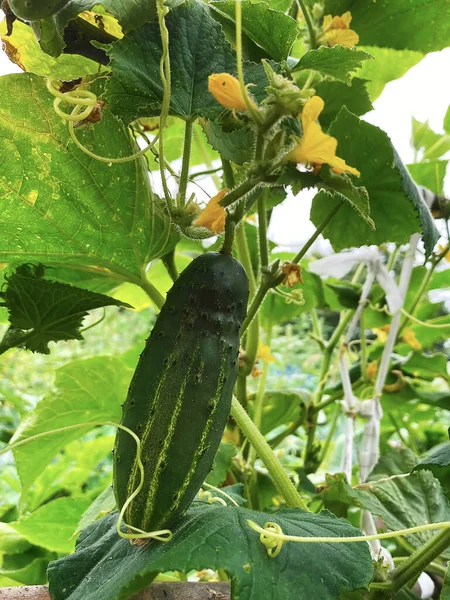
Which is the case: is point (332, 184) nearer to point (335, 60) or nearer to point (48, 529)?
point (335, 60)

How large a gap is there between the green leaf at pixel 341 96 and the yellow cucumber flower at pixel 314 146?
317 mm

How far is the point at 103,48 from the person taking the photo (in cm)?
45

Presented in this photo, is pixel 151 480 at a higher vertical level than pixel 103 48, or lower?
lower

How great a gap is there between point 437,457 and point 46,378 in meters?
2.37

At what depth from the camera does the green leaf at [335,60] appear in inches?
18.1

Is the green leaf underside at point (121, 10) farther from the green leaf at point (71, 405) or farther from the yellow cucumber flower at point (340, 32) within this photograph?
the green leaf at point (71, 405)

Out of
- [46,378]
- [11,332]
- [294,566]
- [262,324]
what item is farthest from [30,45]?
[46,378]

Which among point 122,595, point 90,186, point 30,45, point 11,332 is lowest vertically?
point 122,595

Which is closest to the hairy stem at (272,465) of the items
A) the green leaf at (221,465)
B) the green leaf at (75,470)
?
the green leaf at (221,465)

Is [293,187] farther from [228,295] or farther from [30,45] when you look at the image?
[30,45]

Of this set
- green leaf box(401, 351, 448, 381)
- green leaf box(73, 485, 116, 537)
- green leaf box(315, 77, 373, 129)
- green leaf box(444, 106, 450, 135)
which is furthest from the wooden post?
green leaf box(444, 106, 450, 135)

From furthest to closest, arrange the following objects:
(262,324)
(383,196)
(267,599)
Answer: (262,324) → (383,196) → (267,599)

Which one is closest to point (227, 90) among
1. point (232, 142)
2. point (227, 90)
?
point (227, 90)

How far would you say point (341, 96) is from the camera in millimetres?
709
